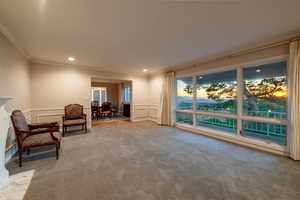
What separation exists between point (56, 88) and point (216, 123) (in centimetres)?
551

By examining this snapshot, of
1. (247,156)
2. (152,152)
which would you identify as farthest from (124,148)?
(247,156)

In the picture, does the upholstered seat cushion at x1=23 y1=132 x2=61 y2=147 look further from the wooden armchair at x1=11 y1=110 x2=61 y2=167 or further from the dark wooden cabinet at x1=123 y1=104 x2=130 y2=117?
the dark wooden cabinet at x1=123 y1=104 x2=130 y2=117

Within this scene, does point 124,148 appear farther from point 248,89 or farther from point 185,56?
point 248,89

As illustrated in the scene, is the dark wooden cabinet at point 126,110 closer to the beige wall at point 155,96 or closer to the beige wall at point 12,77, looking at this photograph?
the beige wall at point 155,96

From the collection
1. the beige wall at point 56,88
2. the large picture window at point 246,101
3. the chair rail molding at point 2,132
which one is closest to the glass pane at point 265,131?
the large picture window at point 246,101

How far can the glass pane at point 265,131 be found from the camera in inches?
110

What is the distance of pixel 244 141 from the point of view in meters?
3.03

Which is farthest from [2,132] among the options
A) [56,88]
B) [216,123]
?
[216,123]

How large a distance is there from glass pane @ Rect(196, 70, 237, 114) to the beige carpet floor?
1183mm

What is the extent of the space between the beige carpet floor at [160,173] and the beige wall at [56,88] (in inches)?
71.2

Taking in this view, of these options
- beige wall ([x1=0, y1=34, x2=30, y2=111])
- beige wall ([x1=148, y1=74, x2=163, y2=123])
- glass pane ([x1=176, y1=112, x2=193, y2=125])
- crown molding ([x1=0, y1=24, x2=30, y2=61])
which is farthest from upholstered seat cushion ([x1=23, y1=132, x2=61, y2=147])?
glass pane ([x1=176, y1=112, x2=193, y2=125])

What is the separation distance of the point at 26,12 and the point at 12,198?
2391 millimetres

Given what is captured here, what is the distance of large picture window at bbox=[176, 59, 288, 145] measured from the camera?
8.82 ft

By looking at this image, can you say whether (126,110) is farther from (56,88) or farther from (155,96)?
(56,88)
